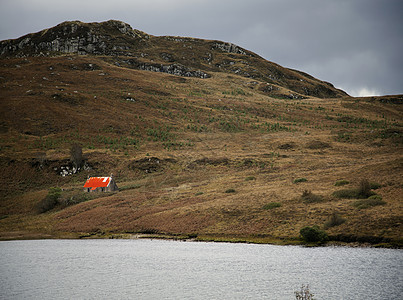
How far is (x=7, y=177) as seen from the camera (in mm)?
86188

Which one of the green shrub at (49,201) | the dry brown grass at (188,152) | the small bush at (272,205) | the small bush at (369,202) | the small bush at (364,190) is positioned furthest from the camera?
the green shrub at (49,201)

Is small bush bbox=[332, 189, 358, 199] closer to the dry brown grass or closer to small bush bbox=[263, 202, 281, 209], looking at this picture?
the dry brown grass

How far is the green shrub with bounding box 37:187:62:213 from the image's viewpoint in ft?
237

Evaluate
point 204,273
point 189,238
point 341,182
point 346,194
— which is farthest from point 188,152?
point 204,273

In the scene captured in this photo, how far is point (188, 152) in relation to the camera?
10662 cm

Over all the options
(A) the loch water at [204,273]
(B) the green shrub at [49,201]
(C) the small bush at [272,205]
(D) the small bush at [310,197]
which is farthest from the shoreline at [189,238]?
(B) the green shrub at [49,201]

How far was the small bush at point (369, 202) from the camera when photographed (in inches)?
1655

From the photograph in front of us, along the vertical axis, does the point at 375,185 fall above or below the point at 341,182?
above

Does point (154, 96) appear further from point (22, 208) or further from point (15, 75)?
point (22, 208)

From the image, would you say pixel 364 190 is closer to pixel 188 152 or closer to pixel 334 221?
pixel 334 221

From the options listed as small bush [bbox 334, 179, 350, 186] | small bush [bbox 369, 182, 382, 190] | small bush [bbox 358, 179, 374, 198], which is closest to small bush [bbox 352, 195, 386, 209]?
small bush [bbox 358, 179, 374, 198]

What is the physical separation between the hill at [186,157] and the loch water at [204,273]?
603 cm

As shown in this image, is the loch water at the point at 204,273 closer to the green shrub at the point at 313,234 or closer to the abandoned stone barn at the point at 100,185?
the green shrub at the point at 313,234

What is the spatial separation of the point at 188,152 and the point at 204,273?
77068 mm
